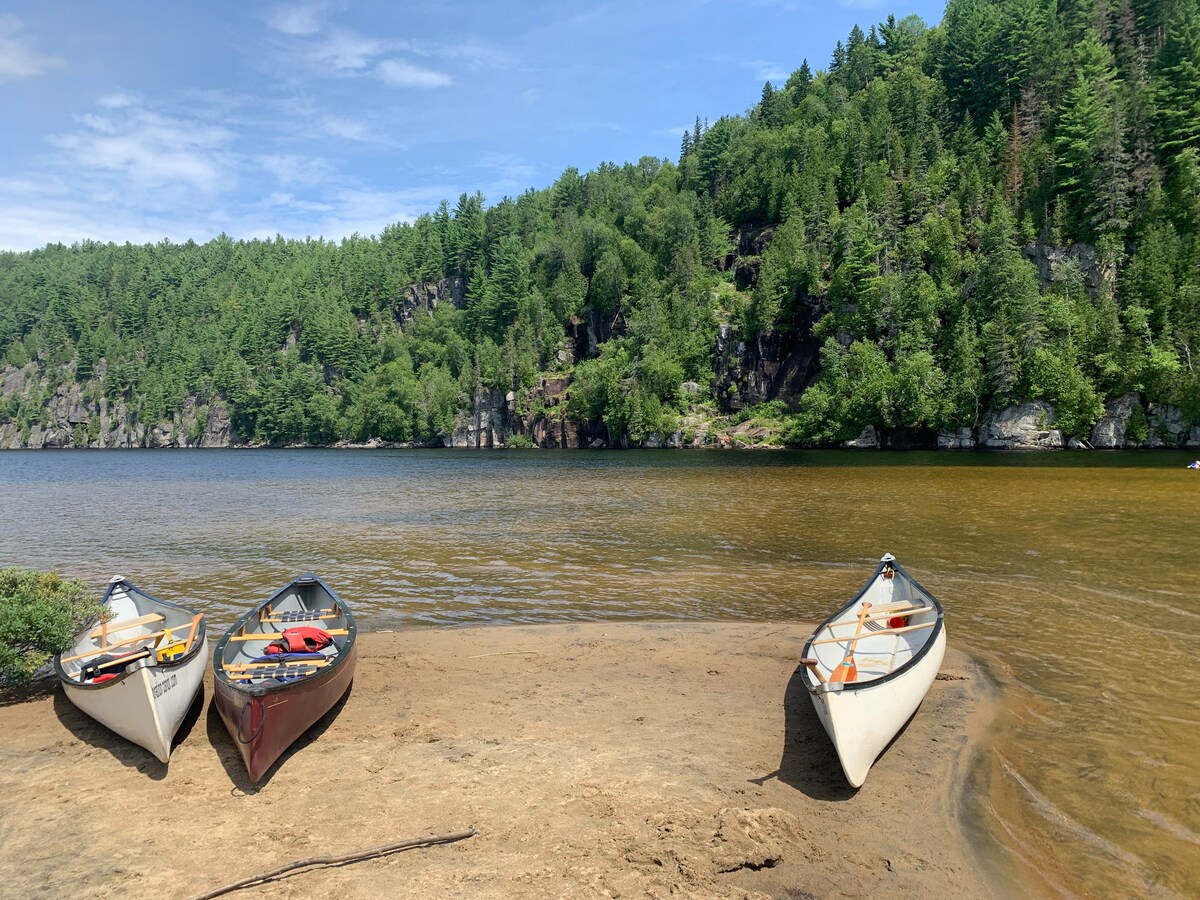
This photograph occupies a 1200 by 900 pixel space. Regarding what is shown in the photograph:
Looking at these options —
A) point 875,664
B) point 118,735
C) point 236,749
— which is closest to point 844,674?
point 875,664

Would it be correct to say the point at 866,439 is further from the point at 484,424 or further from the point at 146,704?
the point at 146,704

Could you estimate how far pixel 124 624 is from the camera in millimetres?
13023

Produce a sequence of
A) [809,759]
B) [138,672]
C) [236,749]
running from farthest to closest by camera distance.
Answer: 1. [236,749]
2. [138,672]
3. [809,759]

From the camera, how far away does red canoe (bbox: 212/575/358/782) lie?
8.81 metres

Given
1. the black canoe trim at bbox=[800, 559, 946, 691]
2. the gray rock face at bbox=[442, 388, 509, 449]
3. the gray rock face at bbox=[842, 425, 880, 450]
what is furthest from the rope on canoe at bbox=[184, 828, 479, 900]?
the gray rock face at bbox=[442, 388, 509, 449]

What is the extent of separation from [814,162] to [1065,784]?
131745 millimetres

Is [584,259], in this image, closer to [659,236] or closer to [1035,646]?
[659,236]

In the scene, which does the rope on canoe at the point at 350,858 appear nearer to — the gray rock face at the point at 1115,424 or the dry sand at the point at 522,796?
the dry sand at the point at 522,796

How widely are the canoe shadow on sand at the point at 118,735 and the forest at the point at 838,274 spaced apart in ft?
277

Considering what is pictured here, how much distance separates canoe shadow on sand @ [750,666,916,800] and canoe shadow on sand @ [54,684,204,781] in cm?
861

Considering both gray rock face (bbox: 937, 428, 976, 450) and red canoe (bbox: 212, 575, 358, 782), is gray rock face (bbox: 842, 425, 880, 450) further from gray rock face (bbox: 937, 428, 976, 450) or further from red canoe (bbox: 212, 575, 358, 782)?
red canoe (bbox: 212, 575, 358, 782)

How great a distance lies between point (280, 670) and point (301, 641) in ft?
4.02

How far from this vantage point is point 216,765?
939 cm

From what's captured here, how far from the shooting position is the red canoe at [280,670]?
8812mm
